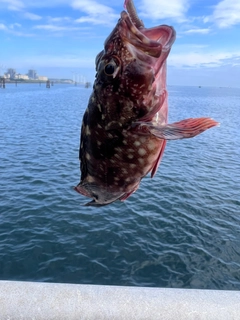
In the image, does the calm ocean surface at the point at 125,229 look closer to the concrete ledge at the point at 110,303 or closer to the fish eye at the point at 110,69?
the concrete ledge at the point at 110,303

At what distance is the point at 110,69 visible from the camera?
2.36 meters

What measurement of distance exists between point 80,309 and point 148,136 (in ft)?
12.6

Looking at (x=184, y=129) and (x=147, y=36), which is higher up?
(x=147, y=36)

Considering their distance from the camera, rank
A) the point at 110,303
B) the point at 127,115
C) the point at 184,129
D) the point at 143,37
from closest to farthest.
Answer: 1. the point at 184,129
2. the point at 143,37
3. the point at 127,115
4. the point at 110,303

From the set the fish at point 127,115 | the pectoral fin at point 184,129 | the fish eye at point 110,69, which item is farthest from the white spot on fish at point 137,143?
the fish eye at point 110,69

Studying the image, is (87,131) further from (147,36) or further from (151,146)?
(147,36)

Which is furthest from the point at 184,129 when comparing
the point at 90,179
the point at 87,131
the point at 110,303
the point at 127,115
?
the point at 110,303

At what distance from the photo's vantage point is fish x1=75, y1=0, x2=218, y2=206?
219 cm

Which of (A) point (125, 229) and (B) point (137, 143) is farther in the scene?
(A) point (125, 229)

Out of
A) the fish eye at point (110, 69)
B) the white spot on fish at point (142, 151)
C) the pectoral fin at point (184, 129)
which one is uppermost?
the fish eye at point (110, 69)

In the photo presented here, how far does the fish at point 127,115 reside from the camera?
219cm

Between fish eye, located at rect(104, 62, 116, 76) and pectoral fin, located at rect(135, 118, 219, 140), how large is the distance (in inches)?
23.3

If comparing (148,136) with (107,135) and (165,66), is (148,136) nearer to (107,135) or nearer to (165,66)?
(107,135)

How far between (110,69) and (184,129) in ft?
2.56
